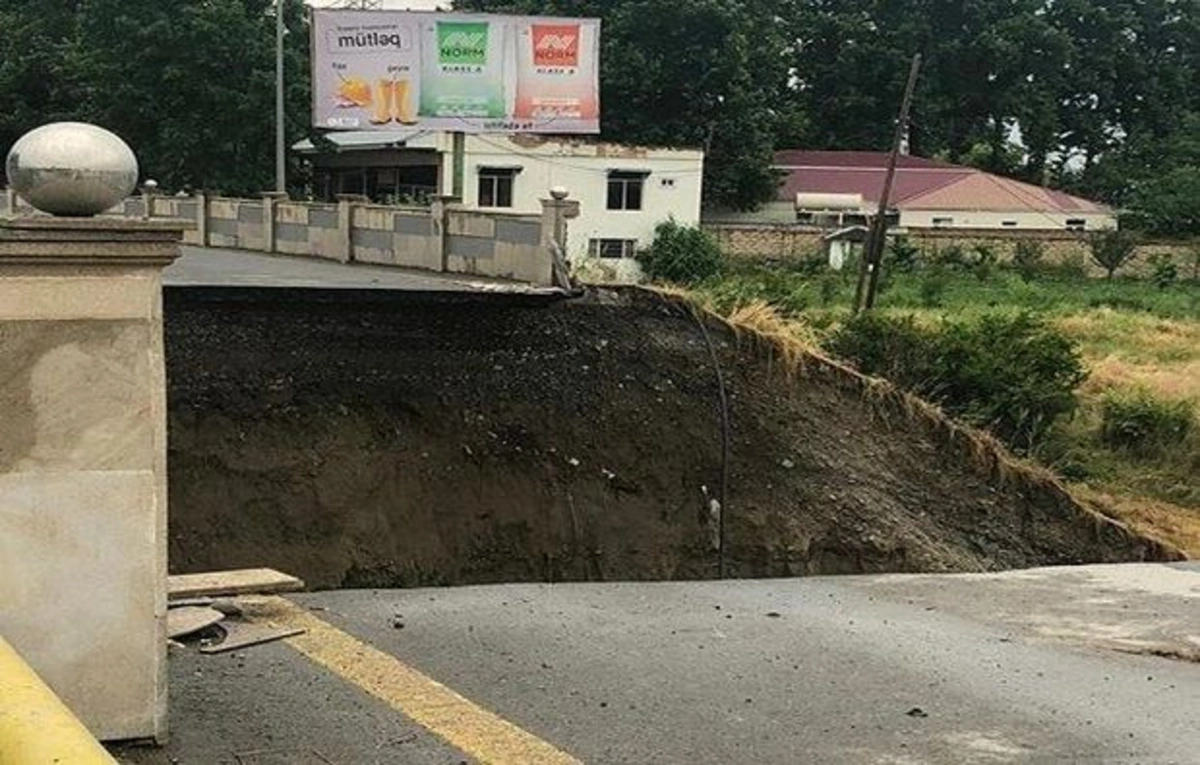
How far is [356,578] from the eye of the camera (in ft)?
39.1

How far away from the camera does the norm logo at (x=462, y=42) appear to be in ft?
69.8

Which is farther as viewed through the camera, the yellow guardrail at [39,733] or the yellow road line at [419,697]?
the yellow road line at [419,697]

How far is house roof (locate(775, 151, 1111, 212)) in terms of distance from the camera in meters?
44.2

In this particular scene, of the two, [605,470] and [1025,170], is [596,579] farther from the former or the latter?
[1025,170]

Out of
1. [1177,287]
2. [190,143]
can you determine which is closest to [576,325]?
[190,143]

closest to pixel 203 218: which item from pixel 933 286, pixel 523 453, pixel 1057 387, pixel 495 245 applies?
pixel 495 245

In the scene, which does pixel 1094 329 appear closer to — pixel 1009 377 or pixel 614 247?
pixel 1009 377

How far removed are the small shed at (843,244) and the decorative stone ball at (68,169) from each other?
34.2 metres

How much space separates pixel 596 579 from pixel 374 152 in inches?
950

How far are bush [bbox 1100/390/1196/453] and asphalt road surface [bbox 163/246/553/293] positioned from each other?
28.2 feet

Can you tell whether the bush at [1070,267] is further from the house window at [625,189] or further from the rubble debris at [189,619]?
the rubble debris at [189,619]

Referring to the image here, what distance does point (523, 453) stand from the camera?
42.0 ft

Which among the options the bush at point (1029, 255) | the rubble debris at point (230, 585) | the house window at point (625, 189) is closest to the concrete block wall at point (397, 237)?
the rubble debris at point (230, 585)

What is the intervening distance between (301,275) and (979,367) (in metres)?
8.20
